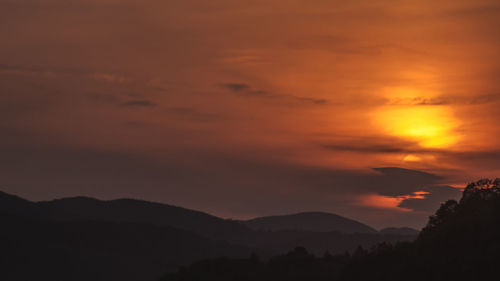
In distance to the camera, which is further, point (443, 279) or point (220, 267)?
point (220, 267)

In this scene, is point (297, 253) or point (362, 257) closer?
point (362, 257)

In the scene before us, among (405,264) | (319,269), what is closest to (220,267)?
(319,269)

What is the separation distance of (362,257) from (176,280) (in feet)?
121

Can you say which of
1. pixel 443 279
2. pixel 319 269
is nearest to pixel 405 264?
pixel 443 279

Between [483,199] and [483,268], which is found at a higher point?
[483,199]

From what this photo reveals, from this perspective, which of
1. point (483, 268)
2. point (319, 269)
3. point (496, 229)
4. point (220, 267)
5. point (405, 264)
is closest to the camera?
point (483, 268)

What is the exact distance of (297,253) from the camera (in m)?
97.2

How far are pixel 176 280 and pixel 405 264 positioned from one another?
44713 millimetres

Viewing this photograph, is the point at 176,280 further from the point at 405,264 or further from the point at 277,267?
the point at 405,264

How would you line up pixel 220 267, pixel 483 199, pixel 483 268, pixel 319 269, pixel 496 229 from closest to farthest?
pixel 483 268
pixel 496 229
pixel 483 199
pixel 319 269
pixel 220 267

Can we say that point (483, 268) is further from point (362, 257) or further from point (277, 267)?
point (277, 267)

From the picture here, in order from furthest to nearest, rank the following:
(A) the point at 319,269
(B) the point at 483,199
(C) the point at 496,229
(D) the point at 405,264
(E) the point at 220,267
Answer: (E) the point at 220,267 → (A) the point at 319,269 → (B) the point at 483,199 → (D) the point at 405,264 → (C) the point at 496,229

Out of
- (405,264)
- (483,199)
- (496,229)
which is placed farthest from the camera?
(483,199)

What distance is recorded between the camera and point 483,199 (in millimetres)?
66625
